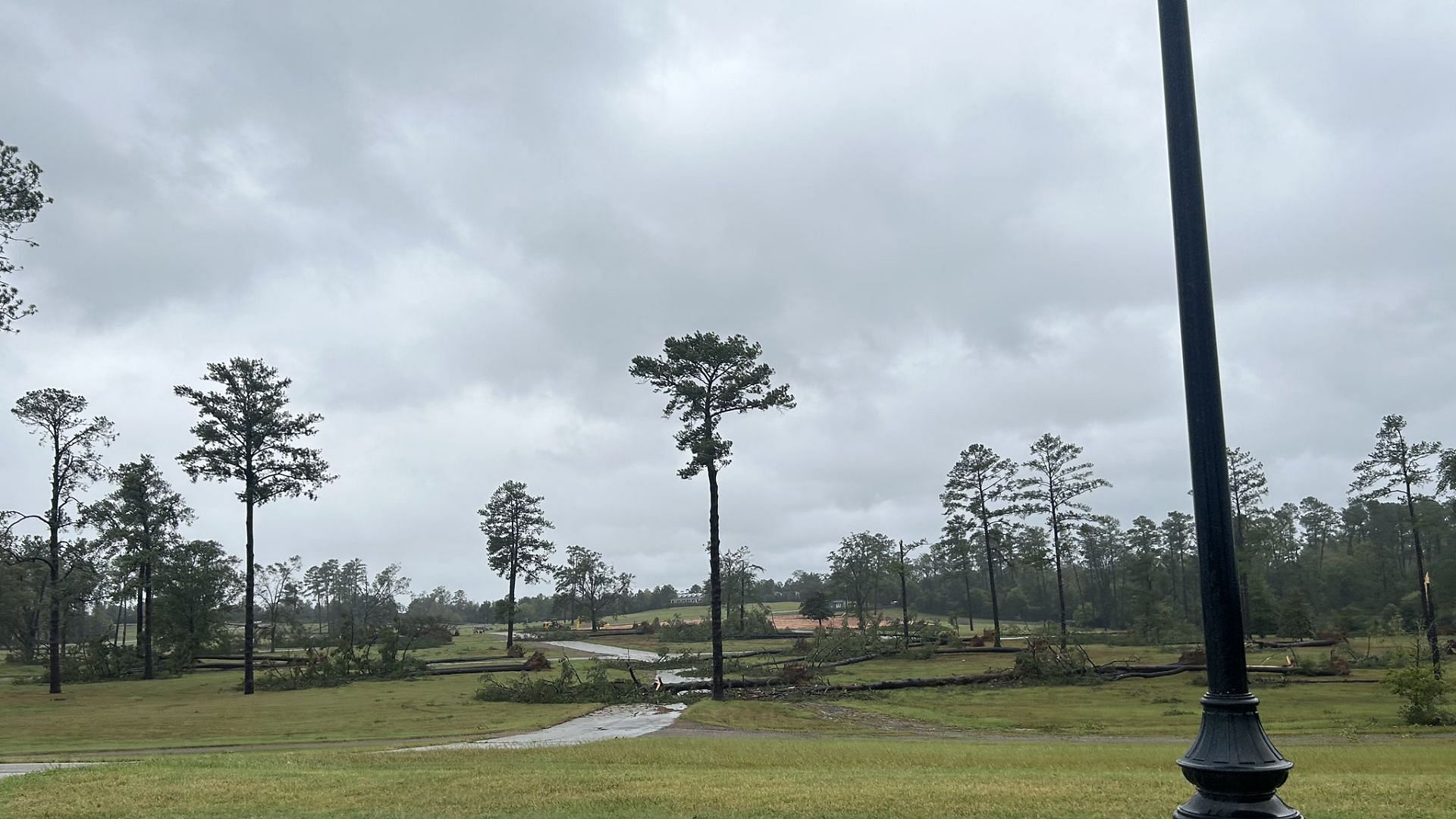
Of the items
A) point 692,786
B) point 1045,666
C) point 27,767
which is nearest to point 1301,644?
point 1045,666

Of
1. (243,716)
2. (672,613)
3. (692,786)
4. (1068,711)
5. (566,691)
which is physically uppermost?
(692,786)

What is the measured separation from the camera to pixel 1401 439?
151 feet

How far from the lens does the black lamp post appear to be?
14.9 ft

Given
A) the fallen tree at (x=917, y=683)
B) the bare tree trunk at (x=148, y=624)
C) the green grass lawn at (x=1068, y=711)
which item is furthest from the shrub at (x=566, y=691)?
the bare tree trunk at (x=148, y=624)

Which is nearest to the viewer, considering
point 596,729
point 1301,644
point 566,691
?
point 596,729

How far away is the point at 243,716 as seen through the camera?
1275 inches

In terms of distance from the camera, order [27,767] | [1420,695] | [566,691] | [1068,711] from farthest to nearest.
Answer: [566,691]
[1068,711]
[1420,695]
[27,767]

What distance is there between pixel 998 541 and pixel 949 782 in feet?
177

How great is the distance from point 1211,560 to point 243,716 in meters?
34.8

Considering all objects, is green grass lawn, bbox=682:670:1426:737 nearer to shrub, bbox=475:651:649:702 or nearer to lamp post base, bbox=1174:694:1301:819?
shrub, bbox=475:651:649:702

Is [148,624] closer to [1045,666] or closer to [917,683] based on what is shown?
[917,683]

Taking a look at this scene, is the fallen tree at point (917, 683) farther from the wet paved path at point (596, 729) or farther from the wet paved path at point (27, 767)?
the wet paved path at point (27, 767)

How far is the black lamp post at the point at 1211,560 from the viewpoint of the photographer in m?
4.55

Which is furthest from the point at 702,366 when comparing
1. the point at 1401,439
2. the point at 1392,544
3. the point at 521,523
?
the point at 1392,544
